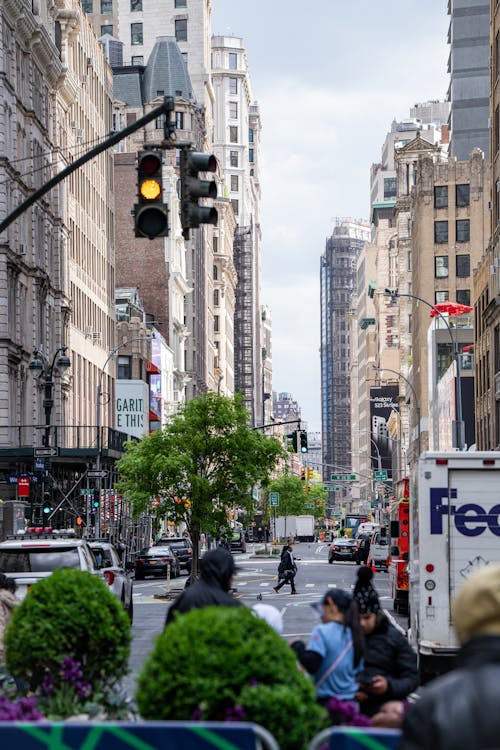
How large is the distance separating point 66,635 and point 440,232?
102800 mm

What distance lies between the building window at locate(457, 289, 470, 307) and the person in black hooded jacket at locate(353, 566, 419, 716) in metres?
101

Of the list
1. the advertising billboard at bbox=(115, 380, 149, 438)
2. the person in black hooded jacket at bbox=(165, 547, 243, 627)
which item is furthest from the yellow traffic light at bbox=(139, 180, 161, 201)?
the advertising billboard at bbox=(115, 380, 149, 438)

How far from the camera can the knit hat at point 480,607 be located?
4781 mm

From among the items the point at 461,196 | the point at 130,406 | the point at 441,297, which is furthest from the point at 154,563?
the point at 461,196

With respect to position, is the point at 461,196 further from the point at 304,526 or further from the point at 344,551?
the point at 304,526

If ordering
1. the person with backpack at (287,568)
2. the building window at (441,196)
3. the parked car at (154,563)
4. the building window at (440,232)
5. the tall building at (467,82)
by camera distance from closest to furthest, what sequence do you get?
the person with backpack at (287,568) → the parked car at (154,563) → the building window at (440,232) → the building window at (441,196) → the tall building at (467,82)

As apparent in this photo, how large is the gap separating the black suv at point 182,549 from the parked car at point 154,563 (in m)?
3.84

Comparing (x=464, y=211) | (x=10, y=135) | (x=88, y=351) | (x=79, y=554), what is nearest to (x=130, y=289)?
(x=464, y=211)

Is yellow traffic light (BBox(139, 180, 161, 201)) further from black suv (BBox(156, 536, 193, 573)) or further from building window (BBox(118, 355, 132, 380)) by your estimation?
building window (BBox(118, 355, 132, 380))

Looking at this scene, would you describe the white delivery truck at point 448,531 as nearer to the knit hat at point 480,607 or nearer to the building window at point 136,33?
the knit hat at point 480,607

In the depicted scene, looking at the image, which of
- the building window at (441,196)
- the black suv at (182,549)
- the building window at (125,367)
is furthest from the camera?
the building window at (441,196)

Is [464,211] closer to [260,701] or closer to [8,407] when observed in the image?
[8,407]

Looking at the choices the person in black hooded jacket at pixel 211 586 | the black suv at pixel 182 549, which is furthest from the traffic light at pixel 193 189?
the black suv at pixel 182 549

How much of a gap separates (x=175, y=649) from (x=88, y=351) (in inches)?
2960
